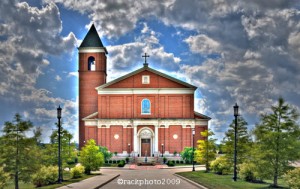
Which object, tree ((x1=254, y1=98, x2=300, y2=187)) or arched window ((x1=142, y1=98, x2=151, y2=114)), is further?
arched window ((x1=142, y1=98, x2=151, y2=114))

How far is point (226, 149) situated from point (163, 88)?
32.4 m

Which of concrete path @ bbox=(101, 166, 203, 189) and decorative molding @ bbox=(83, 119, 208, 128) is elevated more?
decorative molding @ bbox=(83, 119, 208, 128)

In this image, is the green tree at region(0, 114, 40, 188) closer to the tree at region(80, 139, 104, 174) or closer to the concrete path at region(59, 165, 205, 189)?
the concrete path at region(59, 165, 205, 189)

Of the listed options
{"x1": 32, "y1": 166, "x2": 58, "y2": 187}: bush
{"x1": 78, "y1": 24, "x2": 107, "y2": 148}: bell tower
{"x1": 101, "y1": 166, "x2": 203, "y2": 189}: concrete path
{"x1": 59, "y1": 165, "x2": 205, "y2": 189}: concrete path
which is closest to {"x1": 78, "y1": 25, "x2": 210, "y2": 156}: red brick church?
{"x1": 78, "y1": 24, "x2": 107, "y2": 148}: bell tower

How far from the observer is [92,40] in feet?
251

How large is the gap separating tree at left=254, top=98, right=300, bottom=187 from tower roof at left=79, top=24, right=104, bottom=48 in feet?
174

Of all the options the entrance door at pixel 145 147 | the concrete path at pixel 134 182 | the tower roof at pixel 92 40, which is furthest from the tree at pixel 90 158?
the tower roof at pixel 92 40

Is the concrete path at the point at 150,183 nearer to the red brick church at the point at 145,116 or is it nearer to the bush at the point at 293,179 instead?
the bush at the point at 293,179

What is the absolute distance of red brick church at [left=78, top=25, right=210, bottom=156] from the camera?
2707 inches

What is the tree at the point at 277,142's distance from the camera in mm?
25516

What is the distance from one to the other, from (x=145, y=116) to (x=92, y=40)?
1750cm

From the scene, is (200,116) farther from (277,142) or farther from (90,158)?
(277,142)

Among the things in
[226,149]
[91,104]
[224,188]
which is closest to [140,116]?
[91,104]

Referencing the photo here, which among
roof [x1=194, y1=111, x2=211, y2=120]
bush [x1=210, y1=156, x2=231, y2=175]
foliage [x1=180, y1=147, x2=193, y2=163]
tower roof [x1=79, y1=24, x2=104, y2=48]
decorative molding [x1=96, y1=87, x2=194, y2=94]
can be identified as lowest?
foliage [x1=180, y1=147, x2=193, y2=163]
